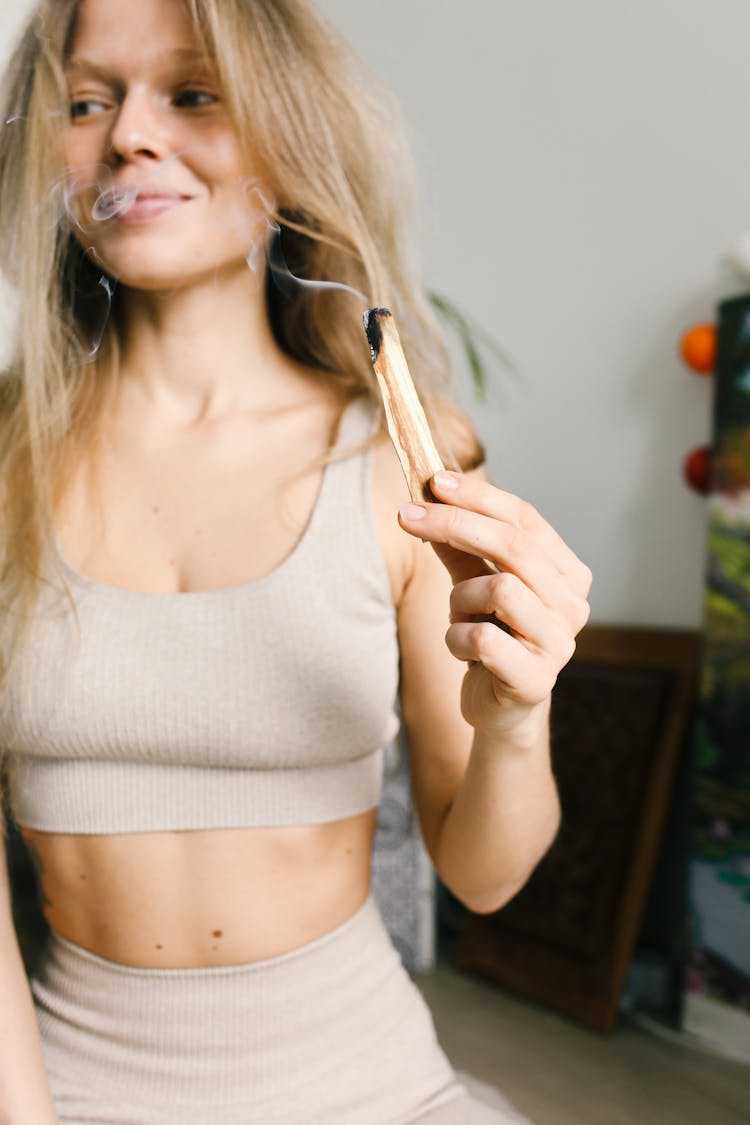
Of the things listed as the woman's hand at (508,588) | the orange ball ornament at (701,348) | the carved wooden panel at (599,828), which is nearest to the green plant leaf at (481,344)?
the orange ball ornament at (701,348)

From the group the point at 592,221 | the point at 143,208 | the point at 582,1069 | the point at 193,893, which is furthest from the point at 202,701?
the point at 592,221

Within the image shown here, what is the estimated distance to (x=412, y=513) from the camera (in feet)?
1.73

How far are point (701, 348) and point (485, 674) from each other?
1.41 metres

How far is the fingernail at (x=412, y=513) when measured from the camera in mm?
524

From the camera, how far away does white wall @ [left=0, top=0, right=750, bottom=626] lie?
1869 millimetres

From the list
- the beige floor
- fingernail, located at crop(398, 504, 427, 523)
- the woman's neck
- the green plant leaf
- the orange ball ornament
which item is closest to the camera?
fingernail, located at crop(398, 504, 427, 523)

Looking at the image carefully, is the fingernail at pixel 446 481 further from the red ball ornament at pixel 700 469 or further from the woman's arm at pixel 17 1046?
the red ball ornament at pixel 700 469

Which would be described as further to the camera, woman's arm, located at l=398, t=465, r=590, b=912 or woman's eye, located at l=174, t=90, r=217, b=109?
woman's eye, located at l=174, t=90, r=217, b=109

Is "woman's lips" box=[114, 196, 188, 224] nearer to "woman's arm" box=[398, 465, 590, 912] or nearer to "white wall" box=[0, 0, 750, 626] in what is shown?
"woman's arm" box=[398, 465, 590, 912]

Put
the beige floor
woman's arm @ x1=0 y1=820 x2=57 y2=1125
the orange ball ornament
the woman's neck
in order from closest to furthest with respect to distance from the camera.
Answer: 1. woman's arm @ x1=0 y1=820 x2=57 y2=1125
2. the woman's neck
3. the beige floor
4. the orange ball ornament

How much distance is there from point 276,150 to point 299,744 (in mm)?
441

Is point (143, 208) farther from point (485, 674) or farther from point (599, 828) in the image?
point (599, 828)

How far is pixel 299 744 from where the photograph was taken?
790mm

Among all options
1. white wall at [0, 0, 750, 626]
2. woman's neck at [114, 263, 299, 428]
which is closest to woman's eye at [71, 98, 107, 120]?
woman's neck at [114, 263, 299, 428]
